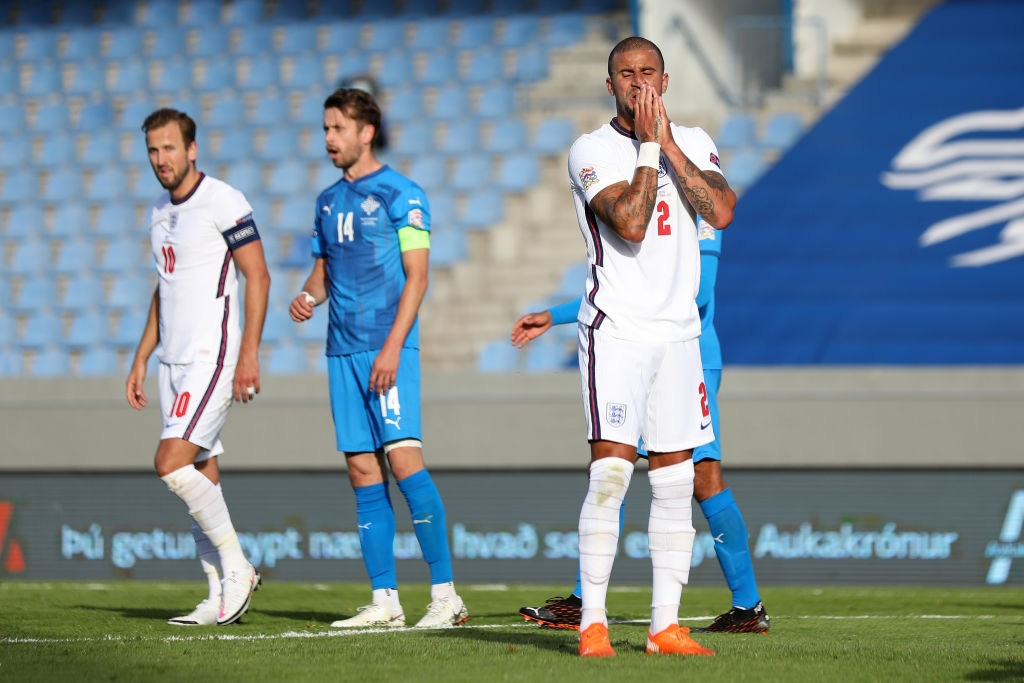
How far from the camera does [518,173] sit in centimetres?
1434

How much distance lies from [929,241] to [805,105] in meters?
2.43

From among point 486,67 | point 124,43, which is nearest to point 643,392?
point 486,67

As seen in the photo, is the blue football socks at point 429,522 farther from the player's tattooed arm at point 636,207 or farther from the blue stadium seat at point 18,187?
the blue stadium seat at point 18,187

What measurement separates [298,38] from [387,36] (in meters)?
1.11

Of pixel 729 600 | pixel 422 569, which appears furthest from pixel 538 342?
pixel 729 600

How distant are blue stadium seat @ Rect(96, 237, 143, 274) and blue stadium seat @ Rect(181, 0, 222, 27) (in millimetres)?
3981

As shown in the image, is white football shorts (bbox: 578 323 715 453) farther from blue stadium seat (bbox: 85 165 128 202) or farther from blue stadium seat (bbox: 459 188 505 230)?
blue stadium seat (bbox: 85 165 128 202)

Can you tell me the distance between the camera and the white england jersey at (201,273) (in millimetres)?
5934

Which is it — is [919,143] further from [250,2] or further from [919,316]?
[250,2]

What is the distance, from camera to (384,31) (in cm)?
1684

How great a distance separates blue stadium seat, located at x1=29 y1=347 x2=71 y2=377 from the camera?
13.7 metres

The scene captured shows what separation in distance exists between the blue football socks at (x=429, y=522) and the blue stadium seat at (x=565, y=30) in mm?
10959

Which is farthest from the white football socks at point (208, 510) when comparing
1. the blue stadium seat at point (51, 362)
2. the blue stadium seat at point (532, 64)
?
the blue stadium seat at point (532, 64)

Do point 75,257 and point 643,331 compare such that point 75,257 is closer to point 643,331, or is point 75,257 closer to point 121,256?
point 121,256
